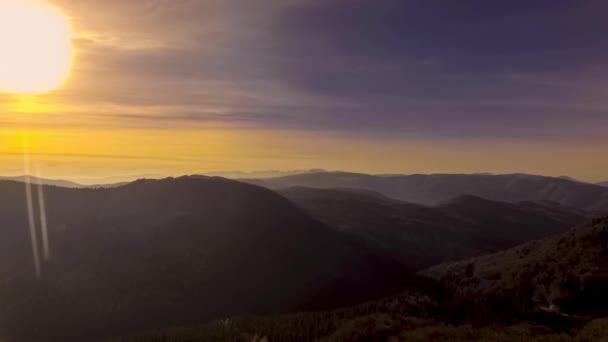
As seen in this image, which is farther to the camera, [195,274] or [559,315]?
[195,274]

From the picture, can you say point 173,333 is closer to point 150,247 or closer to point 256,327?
point 256,327

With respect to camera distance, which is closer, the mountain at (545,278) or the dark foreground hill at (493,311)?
the dark foreground hill at (493,311)

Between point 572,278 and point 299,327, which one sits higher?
point 572,278

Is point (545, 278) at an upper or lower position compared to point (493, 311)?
upper

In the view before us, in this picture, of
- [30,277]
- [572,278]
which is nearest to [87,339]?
[30,277]

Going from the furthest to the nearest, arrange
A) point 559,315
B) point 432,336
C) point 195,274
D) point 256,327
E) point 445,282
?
point 195,274 → point 445,282 → point 256,327 → point 559,315 → point 432,336

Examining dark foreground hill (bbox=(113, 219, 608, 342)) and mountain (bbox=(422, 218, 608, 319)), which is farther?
mountain (bbox=(422, 218, 608, 319))

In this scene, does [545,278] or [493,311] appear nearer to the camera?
[493,311]

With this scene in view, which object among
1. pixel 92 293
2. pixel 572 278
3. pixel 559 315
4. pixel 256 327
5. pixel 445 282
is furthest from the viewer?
pixel 445 282
